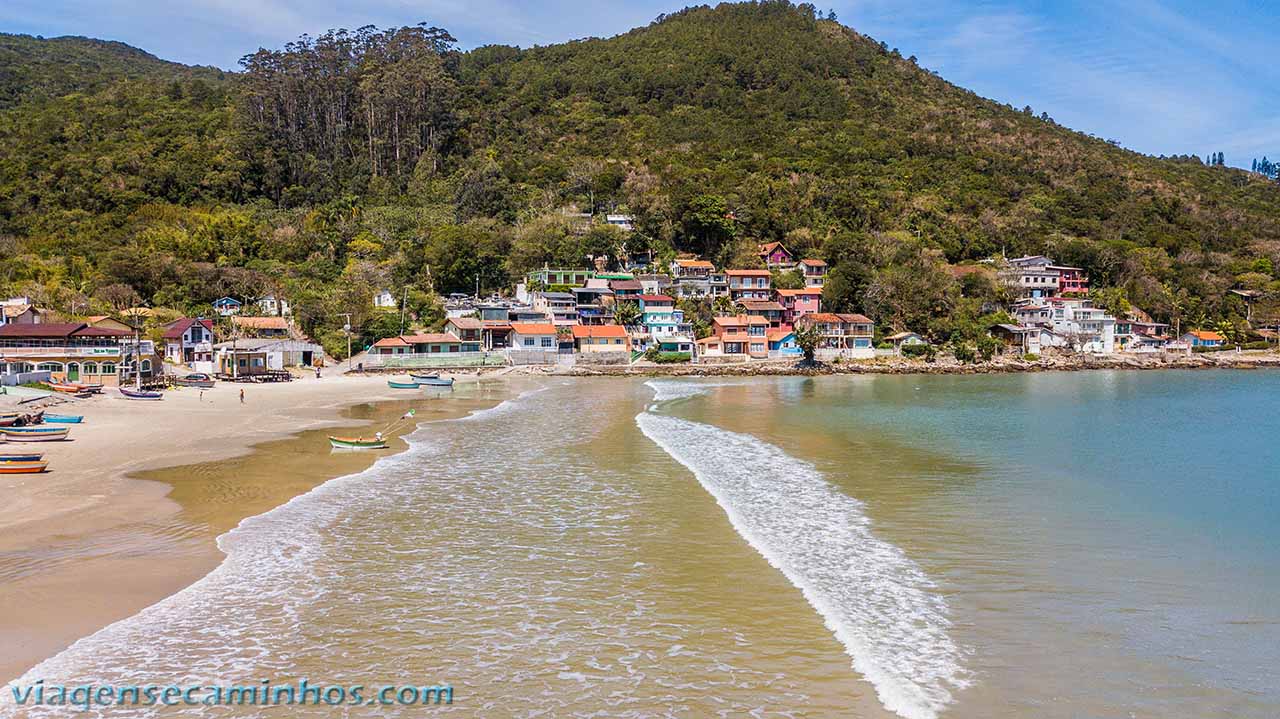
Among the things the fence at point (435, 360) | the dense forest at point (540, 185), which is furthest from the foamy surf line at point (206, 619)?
the dense forest at point (540, 185)

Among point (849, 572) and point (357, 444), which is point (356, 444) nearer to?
point (357, 444)

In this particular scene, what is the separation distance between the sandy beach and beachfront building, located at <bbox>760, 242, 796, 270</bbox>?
168 feet

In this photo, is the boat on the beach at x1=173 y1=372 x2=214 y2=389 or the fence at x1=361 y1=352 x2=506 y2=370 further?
the fence at x1=361 y1=352 x2=506 y2=370

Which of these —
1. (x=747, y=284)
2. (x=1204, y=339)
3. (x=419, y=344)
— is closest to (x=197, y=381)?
(x=419, y=344)

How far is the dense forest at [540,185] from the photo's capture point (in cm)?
6506

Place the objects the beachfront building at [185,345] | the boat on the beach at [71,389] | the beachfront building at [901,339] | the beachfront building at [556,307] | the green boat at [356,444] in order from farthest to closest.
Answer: the beachfront building at [901,339], the beachfront building at [556,307], the beachfront building at [185,345], the boat on the beach at [71,389], the green boat at [356,444]

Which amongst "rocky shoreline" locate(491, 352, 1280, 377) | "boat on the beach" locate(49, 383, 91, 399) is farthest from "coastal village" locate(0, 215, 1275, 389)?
"boat on the beach" locate(49, 383, 91, 399)

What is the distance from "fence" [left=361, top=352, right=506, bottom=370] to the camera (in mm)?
50125

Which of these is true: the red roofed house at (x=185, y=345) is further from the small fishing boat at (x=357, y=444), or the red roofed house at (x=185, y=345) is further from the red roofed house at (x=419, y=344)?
the small fishing boat at (x=357, y=444)

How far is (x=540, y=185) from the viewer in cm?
8838

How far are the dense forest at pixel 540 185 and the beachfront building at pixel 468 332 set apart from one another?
4425 mm

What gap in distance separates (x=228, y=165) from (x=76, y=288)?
29.0 m

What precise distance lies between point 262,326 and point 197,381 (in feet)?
38.1

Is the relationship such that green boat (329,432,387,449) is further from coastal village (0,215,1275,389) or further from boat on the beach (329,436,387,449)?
coastal village (0,215,1275,389)
